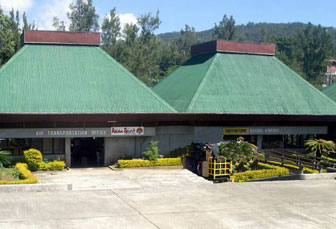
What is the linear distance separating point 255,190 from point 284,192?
1.56 metres

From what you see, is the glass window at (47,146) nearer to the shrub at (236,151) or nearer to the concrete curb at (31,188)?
the concrete curb at (31,188)

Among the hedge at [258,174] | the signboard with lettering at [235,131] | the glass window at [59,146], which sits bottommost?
the hedge at [258,174]

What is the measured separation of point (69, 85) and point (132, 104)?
5123 millimetres

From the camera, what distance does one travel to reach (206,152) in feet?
101

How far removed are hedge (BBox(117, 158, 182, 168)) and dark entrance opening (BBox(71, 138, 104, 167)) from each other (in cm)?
345

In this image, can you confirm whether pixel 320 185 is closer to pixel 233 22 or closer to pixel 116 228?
pixel 116 228

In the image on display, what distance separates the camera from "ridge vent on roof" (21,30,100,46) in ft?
123

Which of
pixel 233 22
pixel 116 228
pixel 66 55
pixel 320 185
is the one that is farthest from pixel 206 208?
pixel 233 22

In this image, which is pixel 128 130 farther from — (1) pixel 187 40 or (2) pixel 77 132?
(1) pixel 187 40

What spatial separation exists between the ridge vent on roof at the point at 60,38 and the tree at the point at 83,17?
74874 millimetres

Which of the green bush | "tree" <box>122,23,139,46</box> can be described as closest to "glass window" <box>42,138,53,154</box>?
the green bush

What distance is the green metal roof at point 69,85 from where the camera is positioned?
32406 millimetres

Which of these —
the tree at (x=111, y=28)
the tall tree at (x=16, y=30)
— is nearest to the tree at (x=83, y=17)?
the tree at (x=111, y=28)

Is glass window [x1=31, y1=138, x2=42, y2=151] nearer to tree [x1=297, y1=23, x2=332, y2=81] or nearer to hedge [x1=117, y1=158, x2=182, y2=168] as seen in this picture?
hedge [x1=117, y1=158, x2=182, y2=168]
